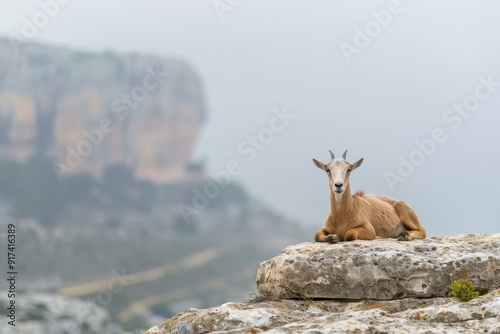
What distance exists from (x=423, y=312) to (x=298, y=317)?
121 inches

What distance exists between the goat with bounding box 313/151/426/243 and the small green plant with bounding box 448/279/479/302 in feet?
10.1

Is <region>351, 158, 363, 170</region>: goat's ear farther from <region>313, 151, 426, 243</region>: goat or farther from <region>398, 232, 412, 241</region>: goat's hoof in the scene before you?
<region>398, 232, 412, 241</region>: goat's hoof

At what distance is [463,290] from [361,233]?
3.46 metres

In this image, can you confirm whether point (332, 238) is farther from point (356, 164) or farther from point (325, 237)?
point (356, 164)

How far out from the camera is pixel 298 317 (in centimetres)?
1591

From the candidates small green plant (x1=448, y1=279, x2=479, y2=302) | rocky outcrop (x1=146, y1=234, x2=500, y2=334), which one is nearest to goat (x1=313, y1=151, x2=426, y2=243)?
rocky outcrop (x1=146, y1=234, x2=500, y2=334)

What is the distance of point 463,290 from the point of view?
1658 centimetres

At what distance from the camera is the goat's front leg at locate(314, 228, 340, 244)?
62.8 ft

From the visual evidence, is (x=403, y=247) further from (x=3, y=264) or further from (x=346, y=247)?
(x=3, y=264)

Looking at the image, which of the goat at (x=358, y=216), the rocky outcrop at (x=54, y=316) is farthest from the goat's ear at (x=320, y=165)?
the rocky outcrop at (x=54, y=316)

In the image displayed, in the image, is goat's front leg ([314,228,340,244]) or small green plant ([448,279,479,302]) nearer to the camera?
small green plant ([448,279,479,302])

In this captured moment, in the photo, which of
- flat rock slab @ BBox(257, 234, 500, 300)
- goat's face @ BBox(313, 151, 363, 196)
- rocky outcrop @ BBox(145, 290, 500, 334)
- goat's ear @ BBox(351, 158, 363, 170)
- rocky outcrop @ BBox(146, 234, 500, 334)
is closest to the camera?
rocky outcrop @ BBox(145, 290, 500, 334)

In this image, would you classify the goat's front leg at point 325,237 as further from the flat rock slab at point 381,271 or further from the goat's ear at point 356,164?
the goat's ear at point 356,164

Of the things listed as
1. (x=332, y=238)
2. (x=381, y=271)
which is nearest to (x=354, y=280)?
(x=381, y=271)
